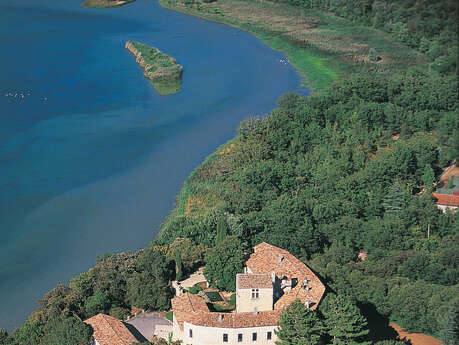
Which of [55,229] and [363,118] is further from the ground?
[363,118]

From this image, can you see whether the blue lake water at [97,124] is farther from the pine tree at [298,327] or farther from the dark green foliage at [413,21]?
the pine tree at [298,327]

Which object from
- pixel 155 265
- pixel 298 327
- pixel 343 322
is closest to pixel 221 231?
pixel 155 265

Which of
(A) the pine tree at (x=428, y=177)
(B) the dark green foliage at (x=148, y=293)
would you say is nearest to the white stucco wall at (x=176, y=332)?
(B) the dark green foliage at (x=148, y=293)

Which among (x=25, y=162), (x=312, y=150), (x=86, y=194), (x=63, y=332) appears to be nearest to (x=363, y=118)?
(x=312, y=150)

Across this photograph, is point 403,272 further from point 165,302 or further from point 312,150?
point 312,150

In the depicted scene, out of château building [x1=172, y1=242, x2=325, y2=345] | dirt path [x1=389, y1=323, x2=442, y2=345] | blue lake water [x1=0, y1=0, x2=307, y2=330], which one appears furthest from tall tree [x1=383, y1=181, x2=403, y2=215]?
blue lake water [x1=0, y1=0, x2=307, y2=330]

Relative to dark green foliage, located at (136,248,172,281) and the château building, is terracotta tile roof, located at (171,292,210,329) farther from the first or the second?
dark green foliage, located at (136,248,172,281)

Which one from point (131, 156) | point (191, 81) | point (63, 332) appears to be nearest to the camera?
point (63, 332)
